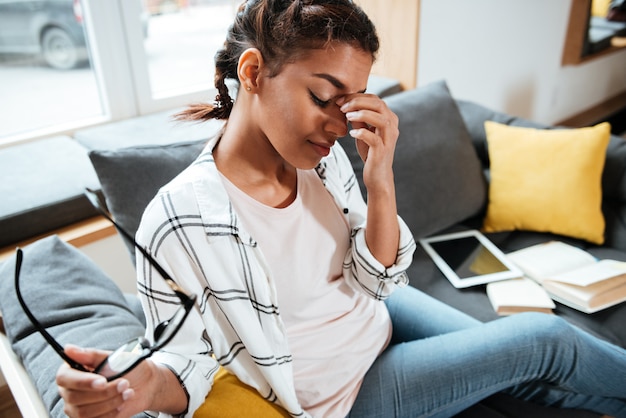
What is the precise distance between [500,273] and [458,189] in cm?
33

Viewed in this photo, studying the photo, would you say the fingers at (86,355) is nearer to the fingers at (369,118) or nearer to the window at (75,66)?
the fingers at (369,118)

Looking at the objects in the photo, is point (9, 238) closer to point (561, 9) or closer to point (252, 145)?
point (252, 145)

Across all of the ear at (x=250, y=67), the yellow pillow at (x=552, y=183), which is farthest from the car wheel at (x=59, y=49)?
the yellow pillow at (x=552, y=183)

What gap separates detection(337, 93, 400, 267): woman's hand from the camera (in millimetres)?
977

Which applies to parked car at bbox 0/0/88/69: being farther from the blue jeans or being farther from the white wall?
the blue jeans

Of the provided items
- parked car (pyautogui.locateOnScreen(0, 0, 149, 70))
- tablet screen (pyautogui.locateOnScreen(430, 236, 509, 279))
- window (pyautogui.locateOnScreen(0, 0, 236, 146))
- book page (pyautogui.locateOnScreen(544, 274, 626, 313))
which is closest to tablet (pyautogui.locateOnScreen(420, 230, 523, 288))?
tablet screen (pyautogui.locateOnScreen(430, 236, 509, 279))

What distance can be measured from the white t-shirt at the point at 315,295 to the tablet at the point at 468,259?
57 cm

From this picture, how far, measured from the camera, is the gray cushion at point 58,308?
3.20 ft

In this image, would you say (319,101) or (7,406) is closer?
(319,101)

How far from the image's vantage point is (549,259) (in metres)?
1.62

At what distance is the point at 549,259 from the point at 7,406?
1.57 m

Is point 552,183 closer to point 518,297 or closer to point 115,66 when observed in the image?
point 518,297

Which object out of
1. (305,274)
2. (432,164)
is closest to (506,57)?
(432,164)

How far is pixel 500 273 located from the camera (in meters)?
1.56
